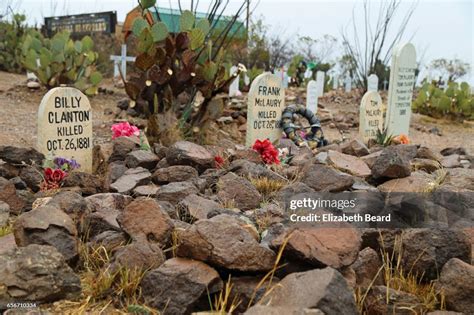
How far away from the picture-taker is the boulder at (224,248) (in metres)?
2.40

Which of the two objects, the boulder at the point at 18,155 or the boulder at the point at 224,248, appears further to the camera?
the boulder at the point at 18,155

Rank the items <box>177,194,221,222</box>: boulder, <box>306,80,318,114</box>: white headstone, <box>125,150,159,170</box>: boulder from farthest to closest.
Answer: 1. <box>306,80,318,114</box>: white headstone
2. <box>125,150,159,170</box>: boulder
3. <box>177,194,221,222</box>: boulder

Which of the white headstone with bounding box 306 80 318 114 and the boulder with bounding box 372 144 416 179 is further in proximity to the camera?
the white headstone with bounding box 306 80 318 114

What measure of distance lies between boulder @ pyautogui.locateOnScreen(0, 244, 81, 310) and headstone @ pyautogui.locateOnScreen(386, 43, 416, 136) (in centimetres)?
680

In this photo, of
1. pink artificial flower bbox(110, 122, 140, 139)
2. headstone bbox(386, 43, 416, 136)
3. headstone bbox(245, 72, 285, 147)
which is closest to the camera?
pink artificial flower bbox(110, 122, 140, 139)

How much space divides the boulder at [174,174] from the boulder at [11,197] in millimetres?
985

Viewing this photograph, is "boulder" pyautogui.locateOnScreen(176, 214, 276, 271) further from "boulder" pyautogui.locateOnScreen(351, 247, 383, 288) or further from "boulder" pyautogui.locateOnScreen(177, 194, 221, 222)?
"boulder" pyautogui.locateOnScreen(177, 194, 221, 222)

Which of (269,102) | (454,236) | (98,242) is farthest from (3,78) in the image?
(454,236)

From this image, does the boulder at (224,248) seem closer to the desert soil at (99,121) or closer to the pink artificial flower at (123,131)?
the pink artificial flower at (123,131)

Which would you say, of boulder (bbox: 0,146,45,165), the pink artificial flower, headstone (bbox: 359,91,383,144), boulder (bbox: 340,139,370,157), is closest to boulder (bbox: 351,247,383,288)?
boulder (bbox: 0,146,45,165)

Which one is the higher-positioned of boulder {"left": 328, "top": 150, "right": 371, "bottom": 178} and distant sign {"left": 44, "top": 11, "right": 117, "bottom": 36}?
distant sign {"left": 44, "top": 11, "right": 117, "bottom": 36}

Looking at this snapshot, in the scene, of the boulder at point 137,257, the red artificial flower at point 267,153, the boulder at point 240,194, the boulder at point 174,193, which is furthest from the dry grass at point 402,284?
the red artificial flower at point 267,153

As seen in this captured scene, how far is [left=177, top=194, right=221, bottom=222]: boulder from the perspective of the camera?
10.9ft

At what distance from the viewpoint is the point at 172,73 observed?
6570mm
